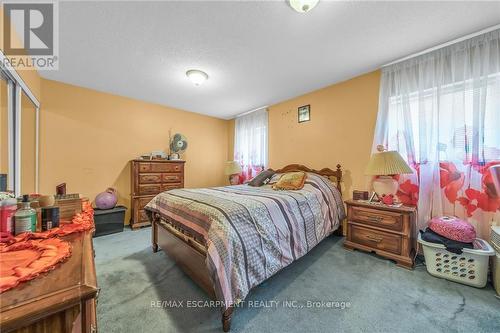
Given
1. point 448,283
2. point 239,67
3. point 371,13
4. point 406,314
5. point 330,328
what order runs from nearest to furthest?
point 330,328
point 406,314
point 371,13
point 448,283
point 239,67

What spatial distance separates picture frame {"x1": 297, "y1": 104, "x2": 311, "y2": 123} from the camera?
11.5 feet

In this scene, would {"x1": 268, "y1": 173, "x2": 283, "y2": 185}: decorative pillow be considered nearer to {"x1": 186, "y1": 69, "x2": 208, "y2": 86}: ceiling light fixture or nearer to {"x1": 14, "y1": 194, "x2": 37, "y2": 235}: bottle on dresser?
{"x1": 186, "y1": 69, "x2": 208, "y2": 86}: ceiling light fixture

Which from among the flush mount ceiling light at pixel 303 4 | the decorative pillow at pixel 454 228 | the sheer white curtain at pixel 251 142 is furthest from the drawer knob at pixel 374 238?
the flush mount ceiling light at pixel 303 4

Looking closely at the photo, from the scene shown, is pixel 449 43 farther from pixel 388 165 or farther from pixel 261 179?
pixel 261 179

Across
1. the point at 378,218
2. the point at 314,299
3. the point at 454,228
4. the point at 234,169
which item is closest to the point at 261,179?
the point at 234,169

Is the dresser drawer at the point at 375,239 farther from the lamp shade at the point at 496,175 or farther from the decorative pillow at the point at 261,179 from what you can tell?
the decorative pillow at the point at 261,179

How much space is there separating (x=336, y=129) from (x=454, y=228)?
1.83m

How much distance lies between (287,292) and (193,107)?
388 centimetres

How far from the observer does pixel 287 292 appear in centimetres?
173

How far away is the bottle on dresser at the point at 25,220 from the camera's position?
945 millimetres

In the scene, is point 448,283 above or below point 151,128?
below

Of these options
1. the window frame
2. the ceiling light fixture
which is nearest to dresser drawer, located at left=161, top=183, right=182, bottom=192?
the window frame

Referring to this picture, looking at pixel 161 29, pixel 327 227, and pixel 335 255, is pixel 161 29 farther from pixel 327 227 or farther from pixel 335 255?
pixel 335 255

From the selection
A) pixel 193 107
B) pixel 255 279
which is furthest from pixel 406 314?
pixel 193 107
